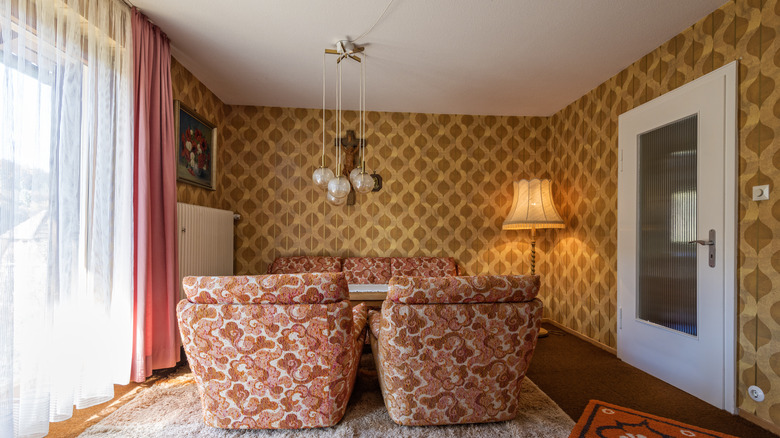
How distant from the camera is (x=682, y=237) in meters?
2.50

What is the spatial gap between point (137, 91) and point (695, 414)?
4209 mm

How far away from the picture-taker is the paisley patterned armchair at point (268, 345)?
166 centimetres

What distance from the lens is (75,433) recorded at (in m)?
1.83

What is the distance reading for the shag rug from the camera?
182 centimetres

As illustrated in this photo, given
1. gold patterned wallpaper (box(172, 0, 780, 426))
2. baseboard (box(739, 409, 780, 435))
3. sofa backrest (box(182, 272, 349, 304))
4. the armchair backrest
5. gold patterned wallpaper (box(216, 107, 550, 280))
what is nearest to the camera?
sofa backrest (box(182, 272, 349, 304))

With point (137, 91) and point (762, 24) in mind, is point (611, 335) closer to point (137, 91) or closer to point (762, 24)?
point (762, 24)

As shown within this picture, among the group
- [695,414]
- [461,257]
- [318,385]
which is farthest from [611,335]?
[318,385]

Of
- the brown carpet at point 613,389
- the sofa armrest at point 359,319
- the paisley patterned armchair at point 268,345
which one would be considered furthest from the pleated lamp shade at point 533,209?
the paisley patterned armchair at point 268,345

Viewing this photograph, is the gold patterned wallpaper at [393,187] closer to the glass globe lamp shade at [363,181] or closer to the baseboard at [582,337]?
the baseboard at [582,337]

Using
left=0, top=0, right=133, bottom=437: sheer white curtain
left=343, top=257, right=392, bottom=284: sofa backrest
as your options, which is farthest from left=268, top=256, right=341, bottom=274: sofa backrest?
left=0, top=0, right=133, bottom=437: sheer white curtain

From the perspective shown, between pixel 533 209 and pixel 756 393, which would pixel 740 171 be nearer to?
pixel 756 393

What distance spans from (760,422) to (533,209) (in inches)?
92.4

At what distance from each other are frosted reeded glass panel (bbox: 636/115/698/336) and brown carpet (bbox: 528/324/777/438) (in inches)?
18.1

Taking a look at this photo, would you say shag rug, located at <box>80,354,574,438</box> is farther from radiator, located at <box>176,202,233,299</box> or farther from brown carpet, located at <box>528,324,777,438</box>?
radiator, located at <box>176,202,233,299</box>
